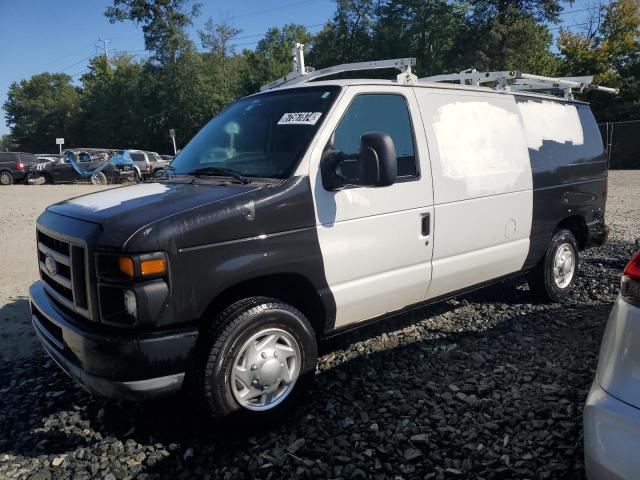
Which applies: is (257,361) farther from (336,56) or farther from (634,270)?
(336,56)

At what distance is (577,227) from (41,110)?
7854 centimetres

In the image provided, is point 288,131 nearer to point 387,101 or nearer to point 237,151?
point 237,151

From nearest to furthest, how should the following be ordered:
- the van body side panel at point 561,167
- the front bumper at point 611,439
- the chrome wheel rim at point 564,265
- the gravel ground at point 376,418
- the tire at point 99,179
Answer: the front bumper at point 611,439 < the gravel ground at point 376,418 < the van body side panel at point 561,167 < the chrome wheel rim at point 564,265 < the tire at point 99,179

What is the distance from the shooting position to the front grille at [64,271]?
2.70m

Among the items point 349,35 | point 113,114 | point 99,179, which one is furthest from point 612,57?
point 113,114

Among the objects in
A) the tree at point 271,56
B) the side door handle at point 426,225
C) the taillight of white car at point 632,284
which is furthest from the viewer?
the tree at point 271,56

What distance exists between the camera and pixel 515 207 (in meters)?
4.46

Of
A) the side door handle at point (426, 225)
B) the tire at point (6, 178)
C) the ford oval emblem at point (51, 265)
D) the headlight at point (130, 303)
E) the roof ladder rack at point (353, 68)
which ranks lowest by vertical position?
the headlight at point (130, 303)

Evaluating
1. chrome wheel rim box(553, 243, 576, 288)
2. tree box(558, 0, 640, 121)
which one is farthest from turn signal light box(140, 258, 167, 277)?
tree box(558, 0, 640, 121)

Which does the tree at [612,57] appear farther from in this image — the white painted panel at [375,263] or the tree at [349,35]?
the white painted panel at [375,263]

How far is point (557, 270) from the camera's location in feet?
17.0

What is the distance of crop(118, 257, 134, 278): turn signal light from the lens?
2.50 metres

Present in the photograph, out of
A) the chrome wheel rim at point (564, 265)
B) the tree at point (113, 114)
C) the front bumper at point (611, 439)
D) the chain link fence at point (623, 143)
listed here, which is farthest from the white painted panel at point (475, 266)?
the tree at point (113, 114)

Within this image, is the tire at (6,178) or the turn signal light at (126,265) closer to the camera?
the turn signal light at (126,265)
